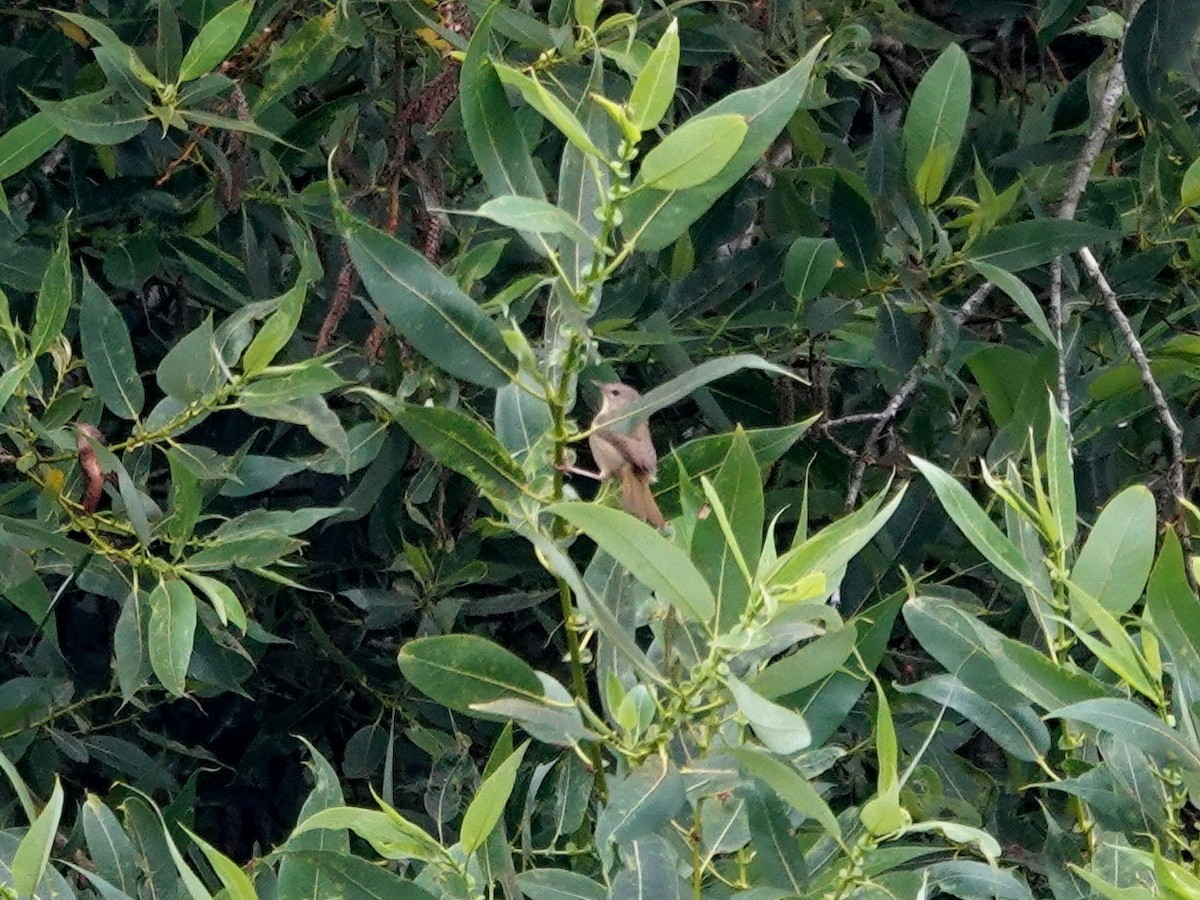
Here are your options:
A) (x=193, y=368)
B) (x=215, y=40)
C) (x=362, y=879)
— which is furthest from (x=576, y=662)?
(x=215, y=40)

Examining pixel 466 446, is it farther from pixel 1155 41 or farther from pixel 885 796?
pixel 1155 41

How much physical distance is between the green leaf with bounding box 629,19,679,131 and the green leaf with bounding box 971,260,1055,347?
63 centimetres

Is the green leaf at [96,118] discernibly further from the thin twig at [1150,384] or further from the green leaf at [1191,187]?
the green leaf at [1191,187]

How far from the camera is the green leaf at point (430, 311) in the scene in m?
0.88

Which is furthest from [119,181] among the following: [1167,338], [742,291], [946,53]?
[1167,338]

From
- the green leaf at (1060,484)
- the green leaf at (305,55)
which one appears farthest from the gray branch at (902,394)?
the green leaf at (1060,484)

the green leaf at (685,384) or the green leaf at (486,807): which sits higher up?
the green leaf at (685,384)

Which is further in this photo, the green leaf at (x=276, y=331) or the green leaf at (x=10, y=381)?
the green leaf at (x=276, y=331)

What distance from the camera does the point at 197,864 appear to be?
4.84 ft

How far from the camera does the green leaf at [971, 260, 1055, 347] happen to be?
1.38 meters

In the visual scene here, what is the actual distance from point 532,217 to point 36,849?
1.26 ft

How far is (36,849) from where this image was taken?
0.81 metres

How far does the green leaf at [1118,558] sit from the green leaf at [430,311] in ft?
1.17

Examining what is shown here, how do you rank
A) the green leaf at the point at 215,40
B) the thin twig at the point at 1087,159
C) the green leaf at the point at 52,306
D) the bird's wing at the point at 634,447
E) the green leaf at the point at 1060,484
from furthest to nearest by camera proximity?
the thin twig at the point at 1087,159 → the green leaf at the point at 215,40 → the green leaf at the point at 52,306 → the bird's wing at the point at 634,447 → the green leaf at the point at 1060,484
